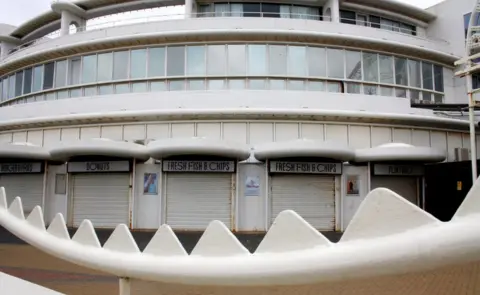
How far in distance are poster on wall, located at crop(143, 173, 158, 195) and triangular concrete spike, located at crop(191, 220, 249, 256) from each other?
12.1 metres

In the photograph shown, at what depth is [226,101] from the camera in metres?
14.7

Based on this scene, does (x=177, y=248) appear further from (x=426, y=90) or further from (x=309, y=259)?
(x=426, y=90)

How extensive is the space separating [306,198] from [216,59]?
727 centimetres

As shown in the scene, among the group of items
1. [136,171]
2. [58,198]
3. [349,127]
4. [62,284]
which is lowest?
[62,284]

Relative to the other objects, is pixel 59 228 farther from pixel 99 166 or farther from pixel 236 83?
pixel 236 83

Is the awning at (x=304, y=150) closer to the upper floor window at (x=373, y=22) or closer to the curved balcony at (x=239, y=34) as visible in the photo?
the curved balcony at (x=239, y=34)

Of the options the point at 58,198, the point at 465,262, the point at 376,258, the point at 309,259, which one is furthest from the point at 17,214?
Answer: the point at 58,198

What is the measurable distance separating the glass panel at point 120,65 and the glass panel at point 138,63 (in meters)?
0.30

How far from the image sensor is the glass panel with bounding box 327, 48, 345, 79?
16516 mm

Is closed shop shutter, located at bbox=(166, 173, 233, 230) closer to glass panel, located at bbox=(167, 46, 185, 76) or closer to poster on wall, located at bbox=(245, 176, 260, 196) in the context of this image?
poster on wall, located at bbox=(245, 176, 260, 196)

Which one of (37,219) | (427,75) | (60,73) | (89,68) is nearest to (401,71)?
(427,75)

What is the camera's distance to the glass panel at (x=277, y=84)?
15914mm

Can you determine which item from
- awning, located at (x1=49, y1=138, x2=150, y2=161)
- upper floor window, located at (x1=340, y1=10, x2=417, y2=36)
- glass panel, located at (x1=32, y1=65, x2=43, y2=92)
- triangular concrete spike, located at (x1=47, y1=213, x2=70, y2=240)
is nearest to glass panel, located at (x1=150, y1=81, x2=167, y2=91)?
awning, located at (x1=49, y1=138, x2=150, y2=161)

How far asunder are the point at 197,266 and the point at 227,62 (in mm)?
14772
